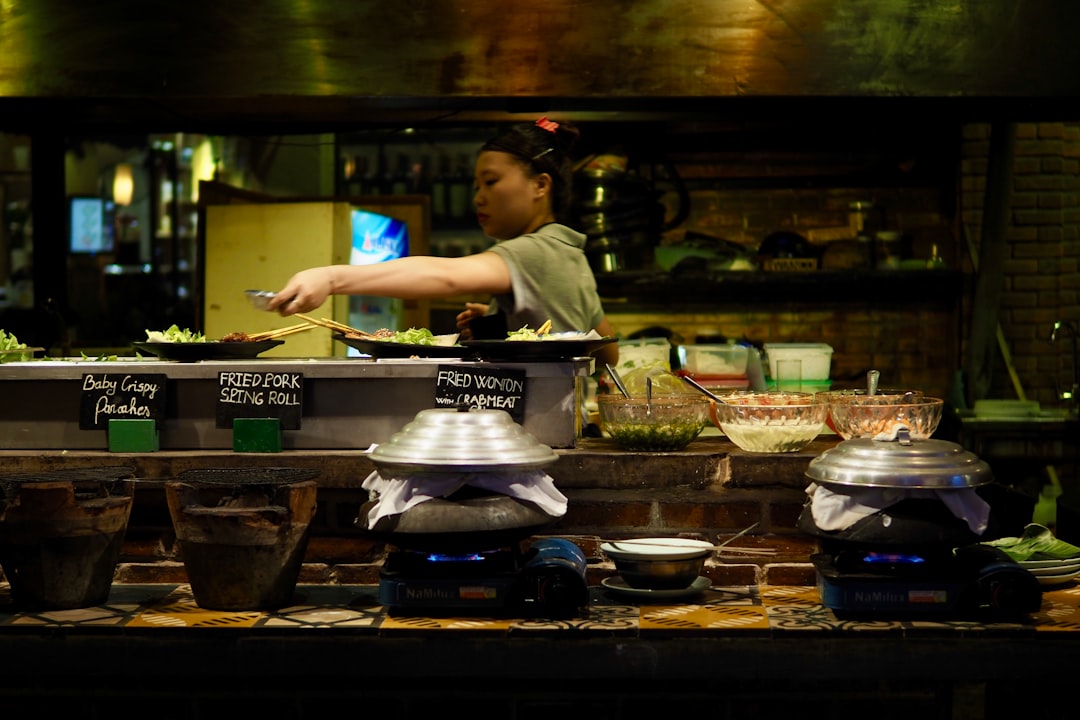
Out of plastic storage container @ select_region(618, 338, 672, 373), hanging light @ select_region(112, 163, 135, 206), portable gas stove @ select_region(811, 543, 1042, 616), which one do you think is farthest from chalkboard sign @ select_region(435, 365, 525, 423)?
hanging light @ select_region(112, 163, 135, 206)

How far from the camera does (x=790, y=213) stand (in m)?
6.77

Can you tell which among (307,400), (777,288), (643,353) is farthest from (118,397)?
(777,288)

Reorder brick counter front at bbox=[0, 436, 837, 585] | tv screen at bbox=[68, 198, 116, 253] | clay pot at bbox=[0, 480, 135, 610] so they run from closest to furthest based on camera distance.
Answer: clay pot at bbox=[0, 480, 135, 610] < brick counter front at bbox=[0, 436, 837, 585] < tv screen at bbox=[68, 198, 116, 253]

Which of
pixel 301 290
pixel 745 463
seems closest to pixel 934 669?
pixel 745 463

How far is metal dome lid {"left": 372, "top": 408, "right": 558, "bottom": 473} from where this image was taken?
2273mm

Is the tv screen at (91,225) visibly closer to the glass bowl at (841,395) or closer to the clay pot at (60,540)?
the clay pot at (60,540)

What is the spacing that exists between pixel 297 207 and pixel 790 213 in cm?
283

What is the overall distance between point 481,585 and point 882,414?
1028 mm

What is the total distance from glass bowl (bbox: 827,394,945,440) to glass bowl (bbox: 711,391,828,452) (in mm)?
57

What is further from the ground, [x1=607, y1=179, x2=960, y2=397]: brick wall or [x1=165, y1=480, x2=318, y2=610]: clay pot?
[x1=607, y1=179, x2=960, y2=397]: brick wall

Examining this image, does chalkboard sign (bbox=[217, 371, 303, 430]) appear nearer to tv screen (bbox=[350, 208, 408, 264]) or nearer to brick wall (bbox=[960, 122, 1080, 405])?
tv screen (bbox=[350, 208, 408, 264])

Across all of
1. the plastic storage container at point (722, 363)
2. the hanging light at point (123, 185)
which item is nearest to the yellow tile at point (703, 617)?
the plastic storage container at point (722, 363)

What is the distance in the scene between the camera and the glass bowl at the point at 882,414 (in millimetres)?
2672

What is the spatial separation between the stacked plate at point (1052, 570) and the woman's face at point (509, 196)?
1679mm
